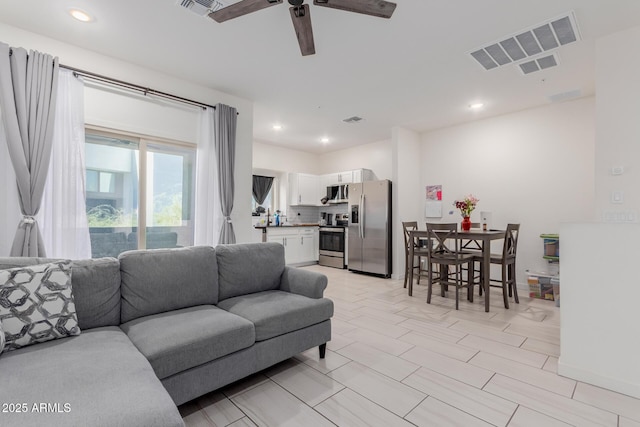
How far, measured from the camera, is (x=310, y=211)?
750 centimetres

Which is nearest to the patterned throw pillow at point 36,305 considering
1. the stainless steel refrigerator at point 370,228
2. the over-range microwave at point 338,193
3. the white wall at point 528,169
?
the stainless steel refrigerator at point 370,228

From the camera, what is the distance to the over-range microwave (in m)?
6.75

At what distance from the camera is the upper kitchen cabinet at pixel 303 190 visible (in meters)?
6.84

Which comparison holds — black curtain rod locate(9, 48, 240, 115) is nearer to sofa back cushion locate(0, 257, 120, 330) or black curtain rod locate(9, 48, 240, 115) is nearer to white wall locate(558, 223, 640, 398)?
sofa back cushion locate(0, 257, 120, 330)

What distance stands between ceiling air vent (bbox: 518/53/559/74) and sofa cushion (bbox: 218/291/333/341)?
128 inches

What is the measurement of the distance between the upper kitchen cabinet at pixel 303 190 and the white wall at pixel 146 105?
2698 millimetres

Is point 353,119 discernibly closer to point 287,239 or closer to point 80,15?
point 287,239

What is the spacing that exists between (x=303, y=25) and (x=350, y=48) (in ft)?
2.94

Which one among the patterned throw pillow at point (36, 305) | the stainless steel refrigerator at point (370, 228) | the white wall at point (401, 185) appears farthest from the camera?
the stainless steel refrigerator at point (370, 228)

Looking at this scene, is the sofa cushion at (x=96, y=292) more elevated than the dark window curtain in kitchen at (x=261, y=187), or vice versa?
the dark window curtain in kitchen at (x=261, y=187)

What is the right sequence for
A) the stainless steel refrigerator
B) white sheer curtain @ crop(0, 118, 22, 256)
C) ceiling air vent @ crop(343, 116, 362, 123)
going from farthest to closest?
the stainless steel refrigerator, ceiling air vent @ crop(343, 116, 362, 123), white sheer curtain @ crop(0, 118, 22, 256)

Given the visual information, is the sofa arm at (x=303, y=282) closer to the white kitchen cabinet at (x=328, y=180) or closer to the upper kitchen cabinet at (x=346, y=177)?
the upper kitchen cabinet at (x=346, y=177)

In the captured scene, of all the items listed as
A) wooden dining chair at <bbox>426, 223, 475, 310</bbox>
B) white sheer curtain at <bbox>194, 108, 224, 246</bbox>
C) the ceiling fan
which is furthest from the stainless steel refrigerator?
the ceiling fan

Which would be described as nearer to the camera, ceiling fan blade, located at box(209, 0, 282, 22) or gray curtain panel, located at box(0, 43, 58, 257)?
ceiling fan blade, located at box(209, 0, 282, 22)
